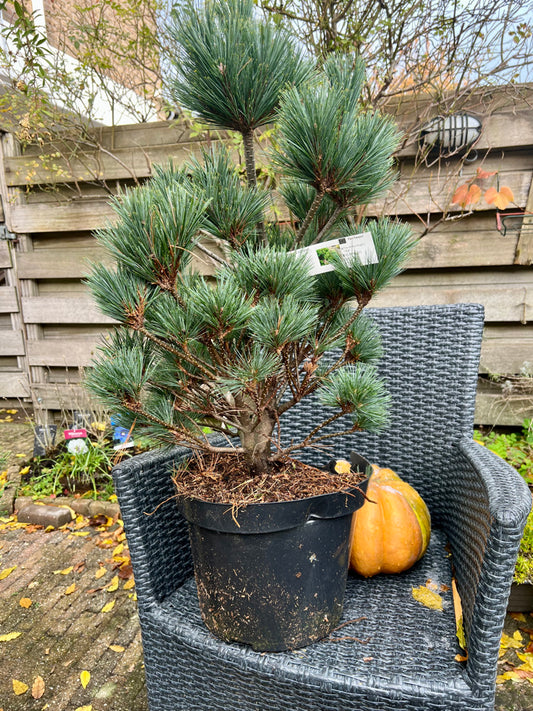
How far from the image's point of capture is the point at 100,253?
110 inches

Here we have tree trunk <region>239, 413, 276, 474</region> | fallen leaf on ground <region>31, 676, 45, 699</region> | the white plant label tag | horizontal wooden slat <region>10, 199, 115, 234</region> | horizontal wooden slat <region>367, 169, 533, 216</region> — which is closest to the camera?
the white plant label tag

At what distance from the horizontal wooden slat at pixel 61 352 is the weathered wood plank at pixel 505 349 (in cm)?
229

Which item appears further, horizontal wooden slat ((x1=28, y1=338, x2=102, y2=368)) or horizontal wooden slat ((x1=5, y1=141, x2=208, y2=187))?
horizontal wooden slat ((x1=28, y1=338, x2=102, y2=368))

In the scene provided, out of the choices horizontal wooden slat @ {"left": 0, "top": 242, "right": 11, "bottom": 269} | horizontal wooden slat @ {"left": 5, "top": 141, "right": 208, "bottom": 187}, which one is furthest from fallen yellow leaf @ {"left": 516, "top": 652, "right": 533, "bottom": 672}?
horizontal wooden slat @ {"left": 0, "top": 242, "right": 11, "bottom": 269}

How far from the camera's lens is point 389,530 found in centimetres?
100

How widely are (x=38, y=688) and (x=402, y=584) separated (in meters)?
1.04

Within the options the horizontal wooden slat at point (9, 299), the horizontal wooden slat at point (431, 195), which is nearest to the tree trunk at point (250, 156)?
the horizontal wooden slat at point (431, 195)

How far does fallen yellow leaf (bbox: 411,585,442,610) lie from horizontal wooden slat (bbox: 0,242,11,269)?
3.10m

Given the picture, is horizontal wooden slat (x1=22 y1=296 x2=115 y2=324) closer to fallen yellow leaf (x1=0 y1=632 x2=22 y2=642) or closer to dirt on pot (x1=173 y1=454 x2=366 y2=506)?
fallen yellow leaf (x1=0 y1=632 x2=22 y2=642)

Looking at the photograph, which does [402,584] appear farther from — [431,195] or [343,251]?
[431,195]

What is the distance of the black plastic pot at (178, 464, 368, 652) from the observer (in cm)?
74

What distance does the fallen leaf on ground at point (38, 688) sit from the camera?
1.22 meters

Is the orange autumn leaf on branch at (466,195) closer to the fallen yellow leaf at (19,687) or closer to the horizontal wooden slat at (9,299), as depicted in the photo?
the fallen yellow leaf at (19,687)

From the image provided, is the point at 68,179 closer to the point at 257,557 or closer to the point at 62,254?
the point at 62,254
